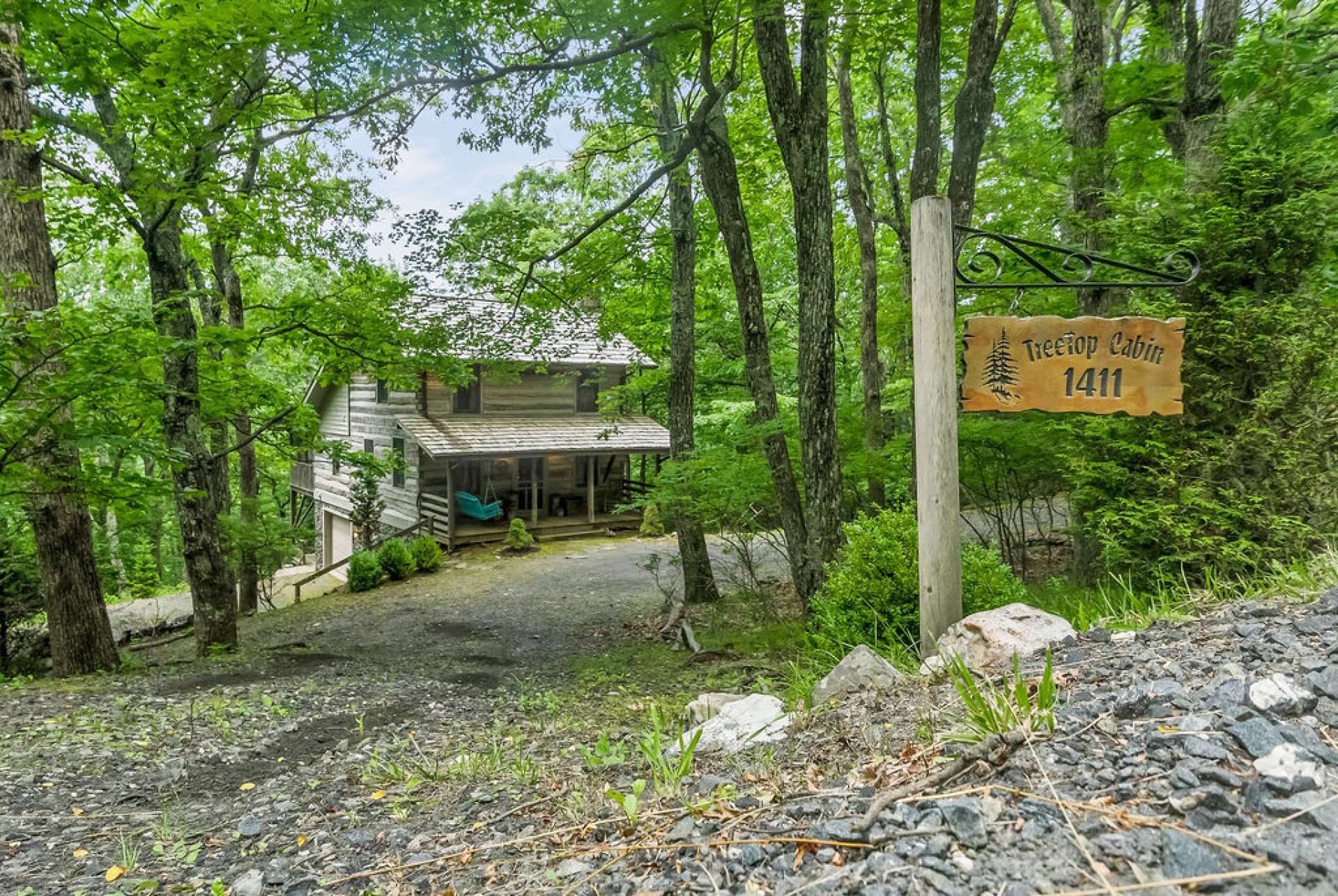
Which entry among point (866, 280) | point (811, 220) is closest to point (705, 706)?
point (811, 220)

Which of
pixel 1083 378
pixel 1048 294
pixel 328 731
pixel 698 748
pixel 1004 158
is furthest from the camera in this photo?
pixel 1004 158

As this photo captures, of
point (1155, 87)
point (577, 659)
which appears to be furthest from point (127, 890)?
point (1155, 87)

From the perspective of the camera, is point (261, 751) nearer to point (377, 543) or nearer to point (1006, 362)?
point (1006, 362)

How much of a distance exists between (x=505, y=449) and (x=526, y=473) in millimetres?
3094

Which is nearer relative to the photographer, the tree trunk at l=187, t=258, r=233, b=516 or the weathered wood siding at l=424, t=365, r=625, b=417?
the tree trunk at l=187, t=258, r=233, b=516

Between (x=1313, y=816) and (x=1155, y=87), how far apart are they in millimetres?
8519

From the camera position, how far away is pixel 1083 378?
12.5 feet

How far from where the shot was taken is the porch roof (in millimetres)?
17562

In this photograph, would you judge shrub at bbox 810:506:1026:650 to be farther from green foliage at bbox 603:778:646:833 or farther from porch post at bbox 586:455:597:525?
porch post at bbox 586:455:597:525

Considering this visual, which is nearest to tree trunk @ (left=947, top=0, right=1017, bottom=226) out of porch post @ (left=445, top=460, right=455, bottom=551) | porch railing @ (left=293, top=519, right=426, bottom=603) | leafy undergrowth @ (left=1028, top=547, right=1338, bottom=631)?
leafy undergrowth @ (left=1028, top=547, right=1338, bottom=631)

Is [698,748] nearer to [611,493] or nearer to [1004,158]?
[1004,158]

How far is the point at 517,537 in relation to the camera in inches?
723

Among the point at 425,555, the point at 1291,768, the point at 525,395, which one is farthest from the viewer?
the point at 525,395

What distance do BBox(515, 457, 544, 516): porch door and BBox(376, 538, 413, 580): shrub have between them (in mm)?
4673
